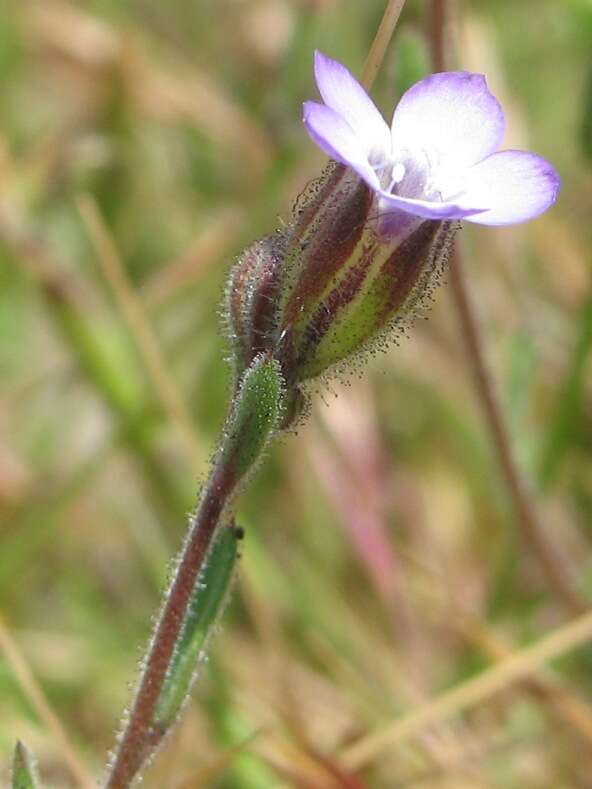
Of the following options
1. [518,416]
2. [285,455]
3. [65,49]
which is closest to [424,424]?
[285,455]

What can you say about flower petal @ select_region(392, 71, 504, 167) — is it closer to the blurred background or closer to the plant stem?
the plant stem

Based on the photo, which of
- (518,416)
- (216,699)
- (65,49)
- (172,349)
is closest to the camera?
(216,699)

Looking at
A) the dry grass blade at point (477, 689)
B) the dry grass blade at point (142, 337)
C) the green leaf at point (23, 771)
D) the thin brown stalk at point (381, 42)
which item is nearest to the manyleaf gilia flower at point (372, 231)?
the thin brown stalk at point (381, 42)

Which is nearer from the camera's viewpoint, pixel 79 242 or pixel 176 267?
pixel 176 267

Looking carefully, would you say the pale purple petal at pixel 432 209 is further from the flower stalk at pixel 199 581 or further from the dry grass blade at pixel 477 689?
the dry grass blade at pixel 477 689

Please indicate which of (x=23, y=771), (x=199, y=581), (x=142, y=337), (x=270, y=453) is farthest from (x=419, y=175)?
(x=142, y=337)

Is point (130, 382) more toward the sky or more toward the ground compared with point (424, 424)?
more toward the sky

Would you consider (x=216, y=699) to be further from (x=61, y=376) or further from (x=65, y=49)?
(x=65, y=49)
